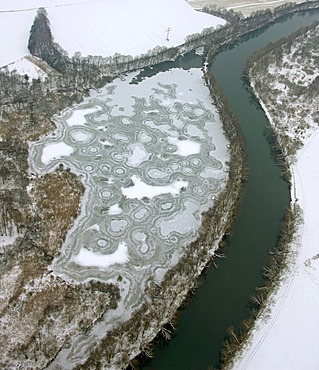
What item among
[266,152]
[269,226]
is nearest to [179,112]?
[266,152]

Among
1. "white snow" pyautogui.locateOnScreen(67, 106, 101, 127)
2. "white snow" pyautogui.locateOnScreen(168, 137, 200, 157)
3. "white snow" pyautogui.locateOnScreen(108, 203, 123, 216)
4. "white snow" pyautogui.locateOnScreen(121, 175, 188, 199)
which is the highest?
"white snow" pyautogui.locateOnScreen(168, 137, 200, 157)

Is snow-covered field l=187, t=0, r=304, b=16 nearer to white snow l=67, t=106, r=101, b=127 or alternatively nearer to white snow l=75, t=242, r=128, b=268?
white snow l=67, t=106, r=101, b=127

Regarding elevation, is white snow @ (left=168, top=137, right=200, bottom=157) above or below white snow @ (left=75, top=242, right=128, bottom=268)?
above

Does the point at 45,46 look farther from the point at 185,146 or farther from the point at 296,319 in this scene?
the point at 296,319

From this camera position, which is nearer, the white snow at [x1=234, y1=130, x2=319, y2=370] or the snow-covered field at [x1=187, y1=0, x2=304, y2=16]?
the white snow at [x1=234, y1=130, x2=319, y2=370]

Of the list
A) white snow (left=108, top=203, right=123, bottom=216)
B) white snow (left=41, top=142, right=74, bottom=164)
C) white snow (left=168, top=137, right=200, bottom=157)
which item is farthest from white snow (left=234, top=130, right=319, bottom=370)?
white snow (left=41, top=142, right=74, bottom=164)

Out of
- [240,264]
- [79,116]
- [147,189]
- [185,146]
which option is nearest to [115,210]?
[147,189]

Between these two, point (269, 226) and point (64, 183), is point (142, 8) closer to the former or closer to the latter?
point (64, 183)
